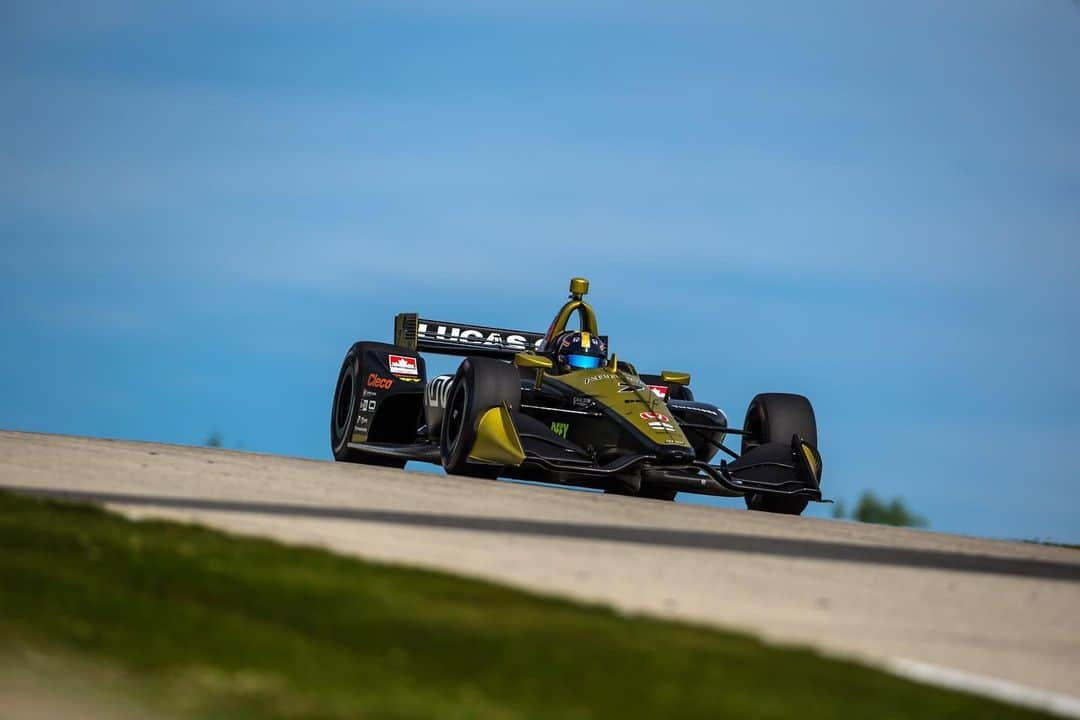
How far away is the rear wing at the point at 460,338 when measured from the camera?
21.6 m

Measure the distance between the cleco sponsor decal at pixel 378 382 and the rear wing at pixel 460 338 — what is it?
1163mm

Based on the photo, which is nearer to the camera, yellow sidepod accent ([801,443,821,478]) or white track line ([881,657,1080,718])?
white track line ([881,657,1080,718])

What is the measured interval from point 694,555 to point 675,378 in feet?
36.0

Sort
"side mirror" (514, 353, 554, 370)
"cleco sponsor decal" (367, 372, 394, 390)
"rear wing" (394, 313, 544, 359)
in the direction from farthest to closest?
"rear wing" (394, 313, 544, 359)
"cleco sponsor decal" (367, 372, 394, 390)
"side mirror" (514, 353, 554, 370)

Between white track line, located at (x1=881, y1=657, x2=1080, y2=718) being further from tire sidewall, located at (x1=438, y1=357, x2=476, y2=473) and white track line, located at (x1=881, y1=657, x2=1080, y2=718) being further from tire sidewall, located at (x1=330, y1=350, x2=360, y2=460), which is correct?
tire sidewall, located at (x1=330, y1=350, x2=360, y2=460)

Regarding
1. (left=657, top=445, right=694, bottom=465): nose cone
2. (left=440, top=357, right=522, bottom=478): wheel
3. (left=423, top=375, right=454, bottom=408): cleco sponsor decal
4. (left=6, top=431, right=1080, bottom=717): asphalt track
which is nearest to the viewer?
(left=6, top=431, right=1080, bottom=717): asphalt track

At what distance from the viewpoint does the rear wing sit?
2158cm

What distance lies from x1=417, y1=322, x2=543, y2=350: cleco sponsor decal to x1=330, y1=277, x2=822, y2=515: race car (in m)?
0.39

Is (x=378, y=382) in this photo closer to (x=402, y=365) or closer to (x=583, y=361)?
(x=402, y=365)

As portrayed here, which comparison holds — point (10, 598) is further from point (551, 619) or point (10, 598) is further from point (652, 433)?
point (652, 433)

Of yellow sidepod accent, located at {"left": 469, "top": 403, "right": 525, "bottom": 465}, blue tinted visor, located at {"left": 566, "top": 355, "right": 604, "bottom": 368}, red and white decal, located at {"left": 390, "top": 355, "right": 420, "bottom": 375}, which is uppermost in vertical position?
blue tinted visor, located at {"left": 566, "top": 355, "right": 604, "bottom": 368}

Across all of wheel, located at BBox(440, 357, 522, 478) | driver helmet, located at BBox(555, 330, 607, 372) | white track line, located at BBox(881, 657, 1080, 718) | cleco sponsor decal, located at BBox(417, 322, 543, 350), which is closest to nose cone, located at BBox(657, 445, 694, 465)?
wheel, located at BBox(440, 357, 522, 478)

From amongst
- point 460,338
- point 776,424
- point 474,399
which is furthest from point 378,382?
point 776,424

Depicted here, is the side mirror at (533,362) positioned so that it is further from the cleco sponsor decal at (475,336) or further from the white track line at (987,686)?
the white track line at (987,686)
